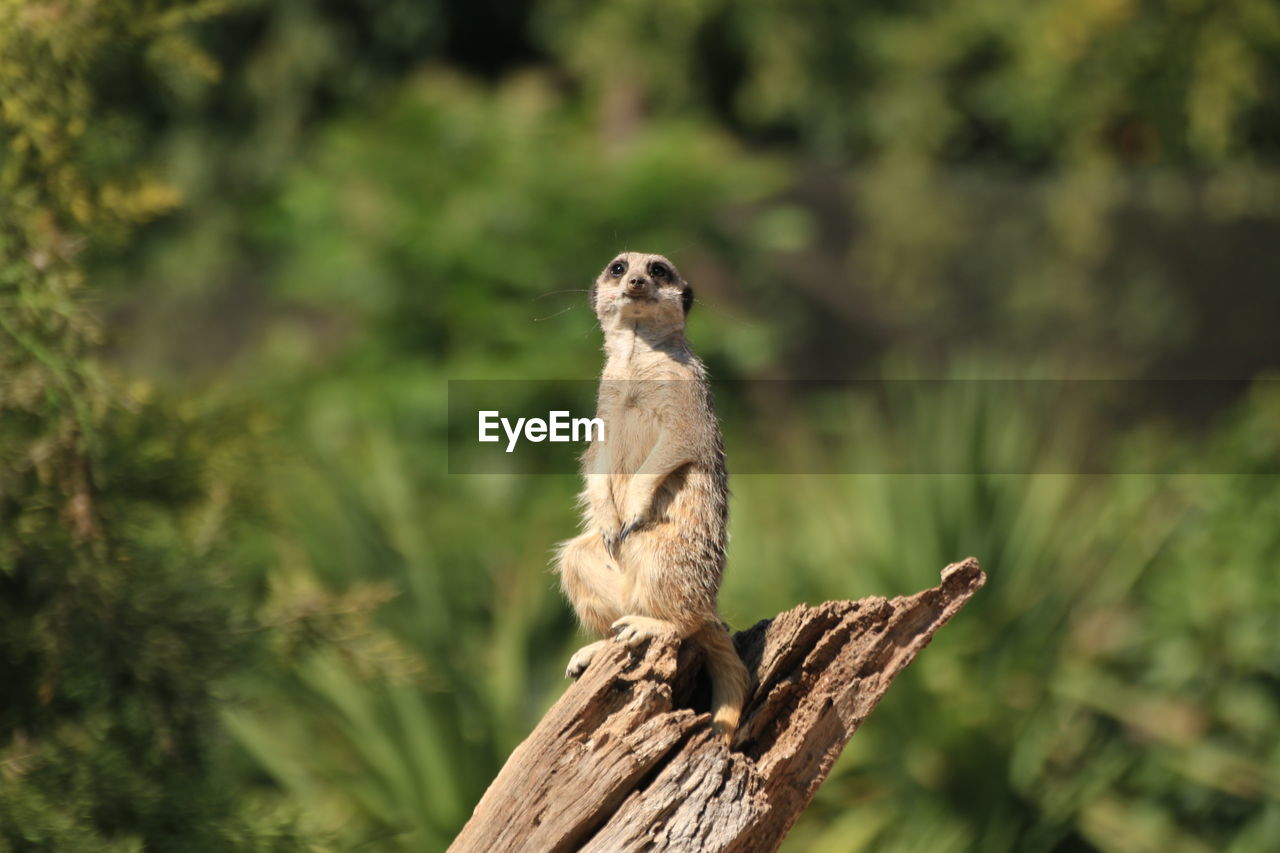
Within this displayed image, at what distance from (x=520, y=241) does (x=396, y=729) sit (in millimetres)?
4160

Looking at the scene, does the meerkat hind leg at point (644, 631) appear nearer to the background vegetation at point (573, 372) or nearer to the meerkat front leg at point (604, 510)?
the meerkat front leg at point (604, 510)

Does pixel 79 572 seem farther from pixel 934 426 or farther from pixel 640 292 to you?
pixel 934 426

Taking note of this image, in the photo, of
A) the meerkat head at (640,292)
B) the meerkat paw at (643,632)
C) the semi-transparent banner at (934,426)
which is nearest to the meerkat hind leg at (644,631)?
the meerkat paw at (643,632)

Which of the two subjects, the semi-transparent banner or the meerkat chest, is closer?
the meerkat chest

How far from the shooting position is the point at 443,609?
5.20 meters

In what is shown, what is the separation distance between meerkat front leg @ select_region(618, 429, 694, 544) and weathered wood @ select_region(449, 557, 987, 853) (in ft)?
0.69

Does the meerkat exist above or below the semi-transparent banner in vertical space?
above

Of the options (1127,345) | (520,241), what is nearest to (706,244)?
(520,241)

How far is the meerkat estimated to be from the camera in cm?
231

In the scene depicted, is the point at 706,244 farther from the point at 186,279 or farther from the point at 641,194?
the point at 186,279

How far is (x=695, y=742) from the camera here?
2.38 meters

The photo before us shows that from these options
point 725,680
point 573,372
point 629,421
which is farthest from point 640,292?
point 573,372

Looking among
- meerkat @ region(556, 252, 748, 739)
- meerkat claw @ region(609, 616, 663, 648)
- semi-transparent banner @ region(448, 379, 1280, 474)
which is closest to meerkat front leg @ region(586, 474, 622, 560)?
meerkat @ region(556, 252, 748, 739)

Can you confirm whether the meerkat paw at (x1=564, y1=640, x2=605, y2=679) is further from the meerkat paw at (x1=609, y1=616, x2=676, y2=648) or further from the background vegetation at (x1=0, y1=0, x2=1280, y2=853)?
the background vegetation at (x1=0, y1=0, x2=1280, y2=853)
